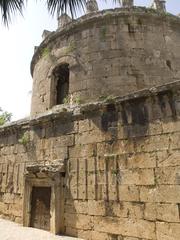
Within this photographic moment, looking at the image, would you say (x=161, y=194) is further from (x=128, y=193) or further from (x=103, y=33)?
(x=103, y=33)

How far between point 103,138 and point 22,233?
3.04 meters

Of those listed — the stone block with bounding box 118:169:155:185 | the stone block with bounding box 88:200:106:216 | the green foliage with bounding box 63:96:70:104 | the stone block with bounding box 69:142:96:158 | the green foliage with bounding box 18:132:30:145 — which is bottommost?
the stone block with bounding box 88:200:106:216

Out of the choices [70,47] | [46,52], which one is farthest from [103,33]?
[46,52]

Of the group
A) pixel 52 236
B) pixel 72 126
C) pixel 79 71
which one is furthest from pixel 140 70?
pixel 52 236

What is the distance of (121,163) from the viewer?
542 centimetres

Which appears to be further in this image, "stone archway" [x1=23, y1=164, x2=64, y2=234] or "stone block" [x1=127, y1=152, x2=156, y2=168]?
"stone archway" [x1=23, y1=164, x2=64, y2=234]

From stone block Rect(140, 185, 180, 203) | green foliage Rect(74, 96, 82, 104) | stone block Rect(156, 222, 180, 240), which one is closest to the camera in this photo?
stone block Rect(156, 222, 180, 240)

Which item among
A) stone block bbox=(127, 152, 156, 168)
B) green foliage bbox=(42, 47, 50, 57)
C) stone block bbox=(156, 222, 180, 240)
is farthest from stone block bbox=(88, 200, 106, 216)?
green foliage bbox=(42, 47, 50, 57)

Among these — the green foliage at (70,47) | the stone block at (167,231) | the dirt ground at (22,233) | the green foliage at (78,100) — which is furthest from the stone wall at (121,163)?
the green foliage at (70,47)

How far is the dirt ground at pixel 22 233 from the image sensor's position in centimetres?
575

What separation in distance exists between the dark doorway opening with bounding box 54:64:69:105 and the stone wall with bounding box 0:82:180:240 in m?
3.17

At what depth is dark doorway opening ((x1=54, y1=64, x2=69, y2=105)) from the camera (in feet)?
33.3

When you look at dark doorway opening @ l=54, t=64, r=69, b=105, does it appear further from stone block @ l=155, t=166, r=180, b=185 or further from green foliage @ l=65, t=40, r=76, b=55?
stone block @ l=155, t=166, r=180, b=185

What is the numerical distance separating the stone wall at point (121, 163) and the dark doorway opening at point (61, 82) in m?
3.17
